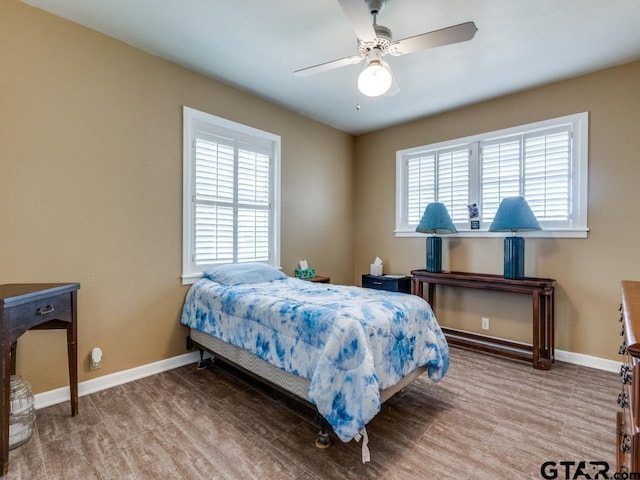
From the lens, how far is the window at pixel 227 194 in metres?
2.99

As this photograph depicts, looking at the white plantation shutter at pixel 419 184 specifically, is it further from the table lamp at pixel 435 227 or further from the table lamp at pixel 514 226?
the table lamp at pixel 514 226

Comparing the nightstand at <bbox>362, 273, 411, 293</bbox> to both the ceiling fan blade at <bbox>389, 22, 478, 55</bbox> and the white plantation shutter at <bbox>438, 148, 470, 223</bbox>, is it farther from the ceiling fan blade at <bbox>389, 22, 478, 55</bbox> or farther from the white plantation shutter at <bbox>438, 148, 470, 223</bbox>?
the ceiling fan blade at <bbox>389, 22, 478, 55</bbox>

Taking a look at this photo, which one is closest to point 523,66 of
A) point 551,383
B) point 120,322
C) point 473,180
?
point 473,180

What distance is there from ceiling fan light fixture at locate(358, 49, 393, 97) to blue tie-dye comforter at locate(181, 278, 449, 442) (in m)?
1.43

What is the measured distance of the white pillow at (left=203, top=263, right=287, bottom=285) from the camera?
2857 mm

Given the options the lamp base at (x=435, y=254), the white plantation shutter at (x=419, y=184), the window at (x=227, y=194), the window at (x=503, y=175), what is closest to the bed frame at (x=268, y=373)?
the window at (x=227, y=194)

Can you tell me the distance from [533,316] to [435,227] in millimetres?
1244

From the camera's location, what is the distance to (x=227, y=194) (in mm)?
3279

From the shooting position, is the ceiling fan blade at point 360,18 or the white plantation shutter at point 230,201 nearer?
the ceiling fan blade at point 360,18

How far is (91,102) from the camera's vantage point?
241 cm

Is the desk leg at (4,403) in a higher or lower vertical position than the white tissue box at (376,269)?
lower

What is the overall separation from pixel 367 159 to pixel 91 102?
3.38 metres

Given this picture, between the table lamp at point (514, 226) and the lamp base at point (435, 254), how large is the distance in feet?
2.08

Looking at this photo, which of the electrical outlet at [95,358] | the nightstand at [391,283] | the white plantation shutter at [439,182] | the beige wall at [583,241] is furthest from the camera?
the nightstand at [391,283]
